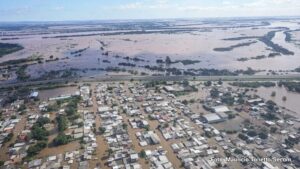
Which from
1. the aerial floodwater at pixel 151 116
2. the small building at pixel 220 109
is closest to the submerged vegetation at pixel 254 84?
the aerial floodwater at pixel 151 116

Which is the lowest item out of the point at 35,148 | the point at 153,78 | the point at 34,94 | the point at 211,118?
the point at 35,148

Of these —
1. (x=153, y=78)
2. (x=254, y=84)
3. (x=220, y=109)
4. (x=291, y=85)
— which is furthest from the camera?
(x=153, y=78)

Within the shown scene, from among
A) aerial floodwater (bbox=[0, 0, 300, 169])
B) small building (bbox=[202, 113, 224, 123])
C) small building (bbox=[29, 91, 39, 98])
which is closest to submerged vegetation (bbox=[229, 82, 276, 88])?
aerial floodwater (bbox=[0, 0, 300, 169])

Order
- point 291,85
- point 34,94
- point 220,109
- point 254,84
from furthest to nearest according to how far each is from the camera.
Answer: point 254,84, point 291,85, point 34,94, point 220,109

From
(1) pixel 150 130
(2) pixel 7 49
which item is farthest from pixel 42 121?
(2) pixel 7 49

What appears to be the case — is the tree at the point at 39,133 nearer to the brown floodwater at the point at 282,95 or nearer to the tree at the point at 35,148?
the tree at the point at 35,148

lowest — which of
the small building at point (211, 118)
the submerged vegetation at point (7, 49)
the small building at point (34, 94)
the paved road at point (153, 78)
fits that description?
the small building at point (211, 118)

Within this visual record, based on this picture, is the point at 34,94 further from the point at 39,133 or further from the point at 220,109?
the point at 220,109

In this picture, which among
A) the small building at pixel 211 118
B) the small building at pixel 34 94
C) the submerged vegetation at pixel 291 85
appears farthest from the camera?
the submerged vegetation at pixel 291 85

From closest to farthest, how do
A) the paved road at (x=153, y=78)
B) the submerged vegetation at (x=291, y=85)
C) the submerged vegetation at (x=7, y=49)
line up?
the submerged vegetation at (x=291, y=85)
the paved road at (x=153, y=78)
the submerged vegetation at (x=7, y=49)

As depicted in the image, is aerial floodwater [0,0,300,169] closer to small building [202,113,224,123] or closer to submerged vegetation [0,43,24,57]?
small building [202,113,224,123]

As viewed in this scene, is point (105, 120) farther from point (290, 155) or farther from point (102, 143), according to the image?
point (290, 155)

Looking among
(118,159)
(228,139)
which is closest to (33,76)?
(118,159)
